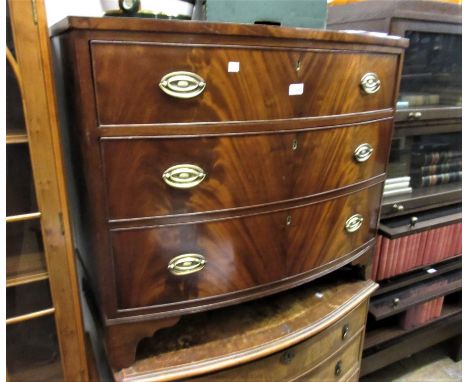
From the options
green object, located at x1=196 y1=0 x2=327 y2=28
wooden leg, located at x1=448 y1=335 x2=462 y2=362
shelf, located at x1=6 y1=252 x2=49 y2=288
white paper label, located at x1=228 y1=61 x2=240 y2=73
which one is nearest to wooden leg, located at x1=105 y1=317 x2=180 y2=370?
shelf, located at x1=6 y1=252 x2=49 y2=288

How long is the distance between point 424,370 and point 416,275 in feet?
1.88

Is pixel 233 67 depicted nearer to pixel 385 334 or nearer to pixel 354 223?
pixel 354 223

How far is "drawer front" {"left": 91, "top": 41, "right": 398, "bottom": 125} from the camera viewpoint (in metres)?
0.64

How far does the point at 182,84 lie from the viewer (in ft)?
2.20

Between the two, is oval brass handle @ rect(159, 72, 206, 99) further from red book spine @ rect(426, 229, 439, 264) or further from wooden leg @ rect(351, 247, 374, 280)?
red book spine @ rect(426, 229, 439, 264)

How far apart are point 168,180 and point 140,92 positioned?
0.17m

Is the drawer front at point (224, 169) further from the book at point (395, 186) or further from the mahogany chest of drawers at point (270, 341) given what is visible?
the book at point (395, 186)

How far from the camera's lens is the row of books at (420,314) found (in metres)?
1.50

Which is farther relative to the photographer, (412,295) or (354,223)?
(412,295)

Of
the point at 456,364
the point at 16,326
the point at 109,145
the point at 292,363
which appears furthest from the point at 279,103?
the point at 456,364

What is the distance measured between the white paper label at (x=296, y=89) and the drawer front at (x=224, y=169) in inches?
3.5

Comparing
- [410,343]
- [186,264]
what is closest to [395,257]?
[410,343]

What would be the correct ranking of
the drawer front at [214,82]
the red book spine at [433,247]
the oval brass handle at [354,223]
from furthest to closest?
the red book spine at [433,247] → the oval brass handle at [354,223] → the drawer front at [214,82]

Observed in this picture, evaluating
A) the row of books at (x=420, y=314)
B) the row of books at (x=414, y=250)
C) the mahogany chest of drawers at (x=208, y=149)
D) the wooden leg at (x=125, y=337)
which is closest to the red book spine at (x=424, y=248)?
the row of books at (x=414, y=250)
